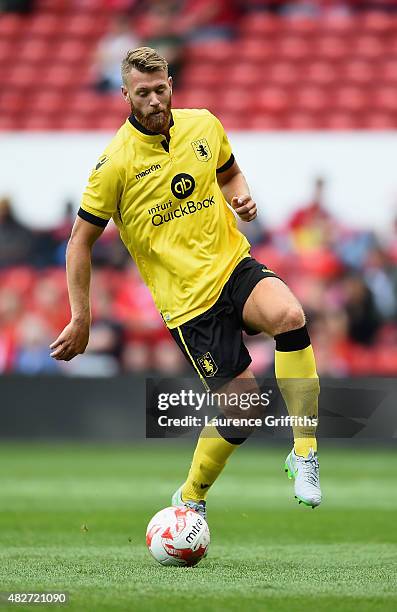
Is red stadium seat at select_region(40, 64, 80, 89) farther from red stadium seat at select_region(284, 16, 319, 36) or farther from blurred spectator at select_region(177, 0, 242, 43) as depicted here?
red stadium seat at select_region(284, 16, 319, 36)

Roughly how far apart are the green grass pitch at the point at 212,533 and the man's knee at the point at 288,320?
3.78 feet

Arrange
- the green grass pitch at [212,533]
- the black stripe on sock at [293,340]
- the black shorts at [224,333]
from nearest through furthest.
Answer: the green grass pitch at [212,533] → the black stripe on sock at [293,340] → the black shorts at [224,333]

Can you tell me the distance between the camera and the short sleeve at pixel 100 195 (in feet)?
19.8

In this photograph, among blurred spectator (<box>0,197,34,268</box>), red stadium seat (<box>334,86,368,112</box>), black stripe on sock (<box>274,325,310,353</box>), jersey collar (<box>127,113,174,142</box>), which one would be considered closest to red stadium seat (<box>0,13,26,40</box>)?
blurred spectator (<box>0,197,34,268</box>)

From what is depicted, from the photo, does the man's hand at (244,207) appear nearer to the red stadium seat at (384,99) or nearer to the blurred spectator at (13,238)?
the blurred spectator at (13,238)

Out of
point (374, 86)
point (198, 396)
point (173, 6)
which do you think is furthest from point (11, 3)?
point (198, 396)

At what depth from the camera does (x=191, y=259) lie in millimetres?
6246

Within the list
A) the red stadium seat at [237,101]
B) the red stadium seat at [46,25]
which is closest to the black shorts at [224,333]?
the red stadium seat at [237,101]

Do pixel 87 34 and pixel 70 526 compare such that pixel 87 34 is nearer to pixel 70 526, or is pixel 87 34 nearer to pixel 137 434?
pixel 137 434

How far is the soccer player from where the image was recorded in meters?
6.01

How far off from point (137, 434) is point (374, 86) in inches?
229

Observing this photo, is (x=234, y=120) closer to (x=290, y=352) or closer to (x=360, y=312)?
(x=360, y=312)

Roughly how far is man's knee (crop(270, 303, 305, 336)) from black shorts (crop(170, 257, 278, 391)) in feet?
Result: 0.84

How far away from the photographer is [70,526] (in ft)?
25.3
